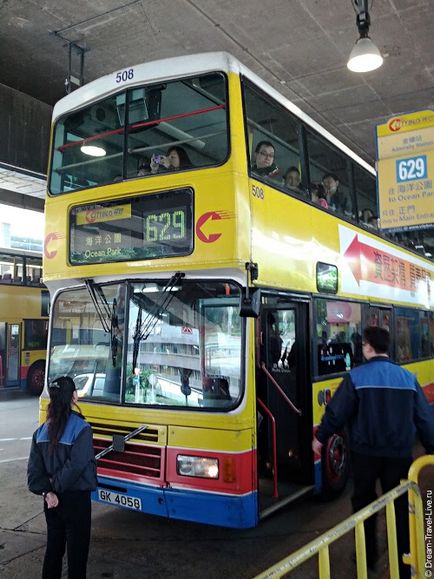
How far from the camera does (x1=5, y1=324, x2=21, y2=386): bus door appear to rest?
1537 centimetres

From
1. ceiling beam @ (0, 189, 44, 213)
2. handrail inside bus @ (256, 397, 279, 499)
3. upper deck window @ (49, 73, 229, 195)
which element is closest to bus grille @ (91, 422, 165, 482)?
handrail inside bus @ (256, 397, 279, 499)

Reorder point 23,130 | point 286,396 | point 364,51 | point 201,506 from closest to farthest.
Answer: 1. point 201,506
2. point 286,396
3. point 364,51
4. point 23,130

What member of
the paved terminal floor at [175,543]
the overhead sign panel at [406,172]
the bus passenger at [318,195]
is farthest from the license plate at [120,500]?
the overhead sign panel at [406,172]

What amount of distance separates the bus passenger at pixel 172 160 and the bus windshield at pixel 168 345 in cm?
112

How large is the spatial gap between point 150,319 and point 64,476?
1.61 meters

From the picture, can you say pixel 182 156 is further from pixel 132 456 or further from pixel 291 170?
pixel 132 456

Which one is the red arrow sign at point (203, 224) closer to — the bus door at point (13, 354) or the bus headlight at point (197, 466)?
the bus headlight at point (197, 466)

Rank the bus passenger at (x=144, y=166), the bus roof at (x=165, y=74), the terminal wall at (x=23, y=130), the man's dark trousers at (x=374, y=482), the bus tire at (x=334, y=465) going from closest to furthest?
the man's dark trousers at (x=374, y=482) < the bus roof at (x=165, y=74) < the bus passenger at (x=144, y=166) < the bus tire at (x=334, y=465) < the terminal wall at (x=23, y=130)

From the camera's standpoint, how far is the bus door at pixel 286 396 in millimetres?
5449

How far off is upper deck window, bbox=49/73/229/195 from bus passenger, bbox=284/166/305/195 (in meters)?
1.12

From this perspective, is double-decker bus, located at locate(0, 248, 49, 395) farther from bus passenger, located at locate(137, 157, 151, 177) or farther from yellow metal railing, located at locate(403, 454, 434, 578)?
yellow metal railing, located at locate(403, 454, 434, 578)

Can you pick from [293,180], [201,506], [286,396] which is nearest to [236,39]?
[293,180]

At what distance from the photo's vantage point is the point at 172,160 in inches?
196

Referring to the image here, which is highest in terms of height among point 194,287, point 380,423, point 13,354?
point 194,287
